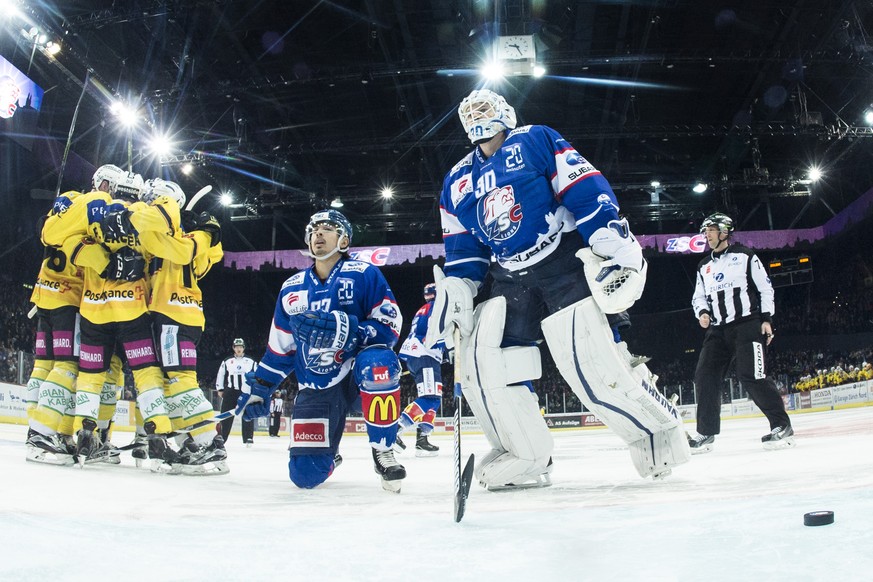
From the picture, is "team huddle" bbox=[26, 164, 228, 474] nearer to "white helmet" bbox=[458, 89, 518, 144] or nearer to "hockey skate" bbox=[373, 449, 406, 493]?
"hockey skate" bbox=[373, 449, 406, 493]

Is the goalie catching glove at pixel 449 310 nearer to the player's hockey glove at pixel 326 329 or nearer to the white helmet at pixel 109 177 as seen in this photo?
the player's hockey glove at pixel 326 329

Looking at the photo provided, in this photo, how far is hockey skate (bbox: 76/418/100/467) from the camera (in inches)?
125

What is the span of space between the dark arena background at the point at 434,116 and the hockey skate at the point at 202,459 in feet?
8.58

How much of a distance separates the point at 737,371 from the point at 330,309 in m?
2.39

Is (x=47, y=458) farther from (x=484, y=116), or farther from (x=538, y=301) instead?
(x=484, y=116)

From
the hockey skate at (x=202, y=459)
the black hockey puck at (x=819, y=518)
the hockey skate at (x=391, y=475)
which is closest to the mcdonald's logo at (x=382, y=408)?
the hockey skate at (x=391, y=475)

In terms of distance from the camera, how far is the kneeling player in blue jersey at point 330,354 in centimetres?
277

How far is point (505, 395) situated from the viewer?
88.6 inches

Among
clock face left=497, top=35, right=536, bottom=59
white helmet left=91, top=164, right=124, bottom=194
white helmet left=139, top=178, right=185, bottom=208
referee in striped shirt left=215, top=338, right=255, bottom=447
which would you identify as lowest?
referee in striped shirt left=215, top=338, right=255, bottom=447

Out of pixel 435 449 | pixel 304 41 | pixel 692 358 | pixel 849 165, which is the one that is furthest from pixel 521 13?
pixel 692 358

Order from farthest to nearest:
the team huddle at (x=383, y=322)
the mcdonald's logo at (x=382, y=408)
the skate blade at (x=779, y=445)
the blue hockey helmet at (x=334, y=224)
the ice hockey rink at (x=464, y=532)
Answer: the skate blade at (x=779, y=445)
the blue hockey helmet at (x=334, y=224)
the mcdonald's logo at (x=382, y=408)
the team huddle at (x=383, y=322)
the ice hockey rink at (x=464, y=532)

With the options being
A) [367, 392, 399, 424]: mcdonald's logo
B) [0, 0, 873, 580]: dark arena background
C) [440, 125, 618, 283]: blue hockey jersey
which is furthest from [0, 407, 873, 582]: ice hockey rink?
[0, 0, 873, 580]: dark arena background

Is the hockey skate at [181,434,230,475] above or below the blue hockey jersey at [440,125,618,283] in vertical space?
below

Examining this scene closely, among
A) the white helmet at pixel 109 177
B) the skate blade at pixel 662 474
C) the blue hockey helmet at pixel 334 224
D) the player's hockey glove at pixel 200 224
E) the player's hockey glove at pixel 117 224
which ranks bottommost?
the skate blade at pixel 662 474
